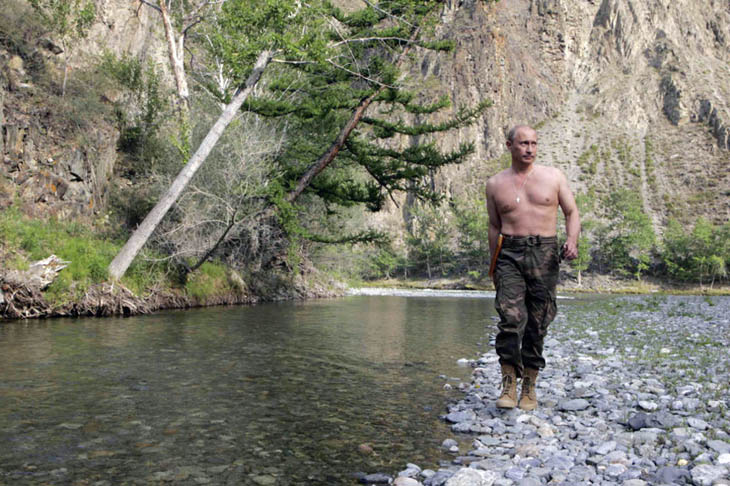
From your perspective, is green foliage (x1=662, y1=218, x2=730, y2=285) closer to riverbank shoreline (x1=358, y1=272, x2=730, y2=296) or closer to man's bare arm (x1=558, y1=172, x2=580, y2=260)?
riverbank shoreline (x1=358, y1=272, x2=730, y2=296)

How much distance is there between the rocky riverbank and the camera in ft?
10.8

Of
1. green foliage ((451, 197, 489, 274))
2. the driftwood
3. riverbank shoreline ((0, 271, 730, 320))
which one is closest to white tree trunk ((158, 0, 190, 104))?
riverbank shoreline ((0, 271, 730, 320))

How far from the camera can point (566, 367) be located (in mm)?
7074

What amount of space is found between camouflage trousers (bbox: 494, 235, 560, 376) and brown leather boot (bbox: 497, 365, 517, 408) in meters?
0.05

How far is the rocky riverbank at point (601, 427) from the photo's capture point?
3.29 meters

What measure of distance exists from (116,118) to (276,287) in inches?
375

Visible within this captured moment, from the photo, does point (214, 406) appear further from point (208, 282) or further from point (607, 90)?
point (607, 90)

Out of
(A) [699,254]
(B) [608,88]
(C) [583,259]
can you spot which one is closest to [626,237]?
(C) [583,259]

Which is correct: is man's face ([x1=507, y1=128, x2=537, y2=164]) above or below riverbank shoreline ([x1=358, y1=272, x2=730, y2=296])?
above

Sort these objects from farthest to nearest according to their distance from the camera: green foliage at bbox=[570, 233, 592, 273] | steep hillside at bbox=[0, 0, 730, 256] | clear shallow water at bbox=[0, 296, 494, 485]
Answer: steep hillside at bbox=[0, 0, 730, 256] < green foliage at bbox=[570, 233, 592, 273] < clear shallow water at bbox=[0, 296, 494, 485]

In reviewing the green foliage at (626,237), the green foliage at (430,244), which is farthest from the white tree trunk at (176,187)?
the green foliage at (430,244)

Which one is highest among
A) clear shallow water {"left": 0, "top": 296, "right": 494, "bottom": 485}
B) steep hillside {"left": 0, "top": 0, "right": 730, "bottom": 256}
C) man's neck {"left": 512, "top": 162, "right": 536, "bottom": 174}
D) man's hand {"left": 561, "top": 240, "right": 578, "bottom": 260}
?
steep hillside {"left": 0, "top": 0, "right": 730, "bottom": 256}

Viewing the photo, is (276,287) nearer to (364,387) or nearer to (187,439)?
(364,387)

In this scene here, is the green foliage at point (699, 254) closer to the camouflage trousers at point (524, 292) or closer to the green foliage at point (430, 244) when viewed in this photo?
the green foliage at point (430, 244)
